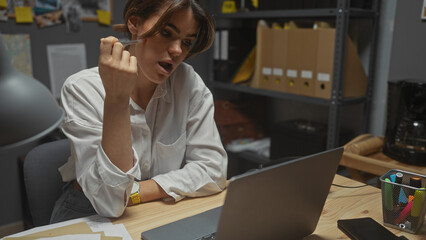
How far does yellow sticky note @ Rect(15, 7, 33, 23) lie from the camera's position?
2141 mm

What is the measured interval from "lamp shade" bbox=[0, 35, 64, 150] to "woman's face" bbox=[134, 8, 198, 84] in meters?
0.76

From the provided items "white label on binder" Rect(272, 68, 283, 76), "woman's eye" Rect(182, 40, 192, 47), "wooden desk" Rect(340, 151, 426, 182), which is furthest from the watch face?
"white label on binder" Rect(272, 68, 283, 76)

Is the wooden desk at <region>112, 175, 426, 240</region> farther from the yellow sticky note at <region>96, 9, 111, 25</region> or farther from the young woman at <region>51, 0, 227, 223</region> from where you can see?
the yellow sticky note at <region>96, 9, 111, 25</region>

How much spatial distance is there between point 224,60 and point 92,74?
1.51 meters

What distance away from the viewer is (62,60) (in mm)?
2350

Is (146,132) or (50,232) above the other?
(146,132)

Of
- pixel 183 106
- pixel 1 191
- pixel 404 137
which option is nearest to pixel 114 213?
pixel 183 106

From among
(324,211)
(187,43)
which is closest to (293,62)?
(187,43)

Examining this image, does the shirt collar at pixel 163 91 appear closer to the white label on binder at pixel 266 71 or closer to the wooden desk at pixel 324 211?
the wooden desk at pixel 324 211

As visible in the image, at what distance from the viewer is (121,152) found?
3.34 ft

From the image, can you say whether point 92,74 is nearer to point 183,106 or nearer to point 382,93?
point 183,106

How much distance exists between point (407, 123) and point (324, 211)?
0.86 m

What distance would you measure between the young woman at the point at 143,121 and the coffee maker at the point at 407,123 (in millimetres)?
893

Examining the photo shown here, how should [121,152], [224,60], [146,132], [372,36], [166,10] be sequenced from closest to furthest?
[121,152] → [166,10] → [146,132] → [372,36] → [224,60]
